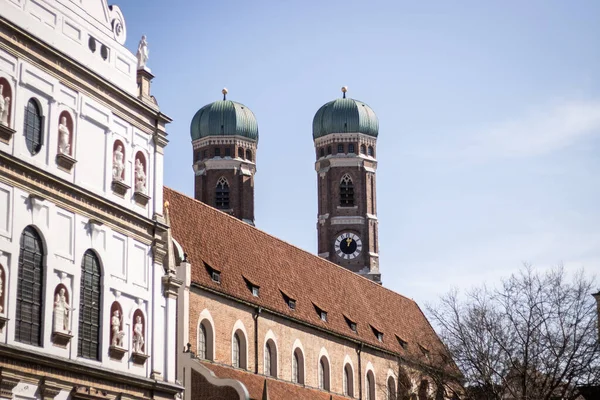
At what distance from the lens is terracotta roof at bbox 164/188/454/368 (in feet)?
152

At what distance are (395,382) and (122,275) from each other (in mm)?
28598

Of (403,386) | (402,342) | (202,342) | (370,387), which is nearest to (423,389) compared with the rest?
(403,386)

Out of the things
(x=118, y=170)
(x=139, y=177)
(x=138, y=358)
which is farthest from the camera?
(x=139, y=177)

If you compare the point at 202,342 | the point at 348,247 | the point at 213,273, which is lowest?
the point at 202,342

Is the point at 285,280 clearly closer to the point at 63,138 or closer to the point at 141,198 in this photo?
the point at 141,198

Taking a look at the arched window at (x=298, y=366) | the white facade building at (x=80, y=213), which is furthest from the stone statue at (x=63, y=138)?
the arched window at (x=298, y=366)

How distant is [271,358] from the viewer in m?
48.1

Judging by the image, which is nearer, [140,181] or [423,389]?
[140,181]

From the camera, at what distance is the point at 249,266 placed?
49875 millimetres

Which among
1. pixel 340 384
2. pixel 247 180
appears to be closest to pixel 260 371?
pixel 340 384

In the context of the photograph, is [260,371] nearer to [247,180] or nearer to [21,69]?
[21,69]

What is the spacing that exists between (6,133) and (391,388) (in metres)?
33.6

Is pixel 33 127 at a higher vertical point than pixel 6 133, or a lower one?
higher

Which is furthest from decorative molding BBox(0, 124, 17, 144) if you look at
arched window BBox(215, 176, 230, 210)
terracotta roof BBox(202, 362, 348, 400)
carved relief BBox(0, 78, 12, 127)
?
arched window BBox(215, 176, 230, 210)
